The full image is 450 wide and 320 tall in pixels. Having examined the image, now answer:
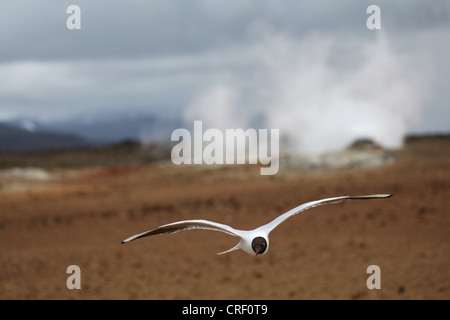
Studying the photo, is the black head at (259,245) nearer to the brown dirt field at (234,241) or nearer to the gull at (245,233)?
the gull at (245,233)

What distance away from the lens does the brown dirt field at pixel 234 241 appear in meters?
13.2

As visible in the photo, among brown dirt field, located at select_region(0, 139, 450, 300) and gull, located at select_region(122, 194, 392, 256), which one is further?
brown dirt field, located at select_region(0, 139, 450, 300)

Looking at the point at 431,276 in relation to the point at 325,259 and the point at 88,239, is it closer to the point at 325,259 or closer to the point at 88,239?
the point at 325,259

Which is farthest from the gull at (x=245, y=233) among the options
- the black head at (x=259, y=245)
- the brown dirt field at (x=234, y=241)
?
the brown dirt field at (x=234, y=241)

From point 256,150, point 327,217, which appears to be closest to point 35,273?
point 327,217

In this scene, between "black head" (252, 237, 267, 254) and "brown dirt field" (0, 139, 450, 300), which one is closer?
"black head" (252, 237, 267, 254)

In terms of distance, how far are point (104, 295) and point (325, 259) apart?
489cm

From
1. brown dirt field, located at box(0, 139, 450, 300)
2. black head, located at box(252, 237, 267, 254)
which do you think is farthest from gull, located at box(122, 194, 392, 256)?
brown dirt field, located at box(0, 139, 450, 300)

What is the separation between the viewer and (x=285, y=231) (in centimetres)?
1784

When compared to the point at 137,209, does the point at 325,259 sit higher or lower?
lower

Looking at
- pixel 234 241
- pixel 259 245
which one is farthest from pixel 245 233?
pixel 234 241

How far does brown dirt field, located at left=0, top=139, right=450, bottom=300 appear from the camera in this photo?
43.2ft

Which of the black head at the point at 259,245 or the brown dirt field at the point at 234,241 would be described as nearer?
the black head at the point at 259,245

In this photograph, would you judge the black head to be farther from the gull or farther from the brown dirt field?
the brown dirt field
